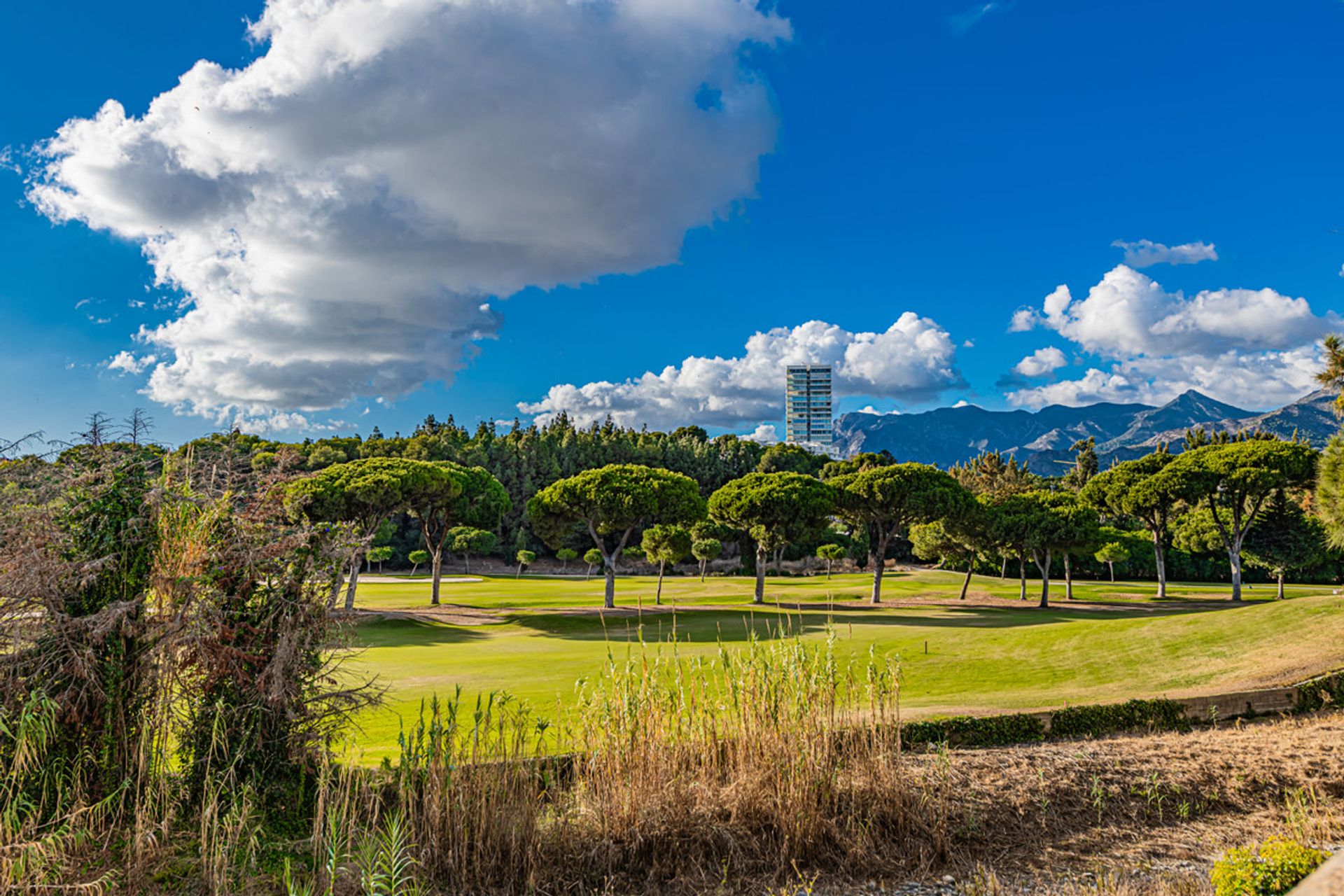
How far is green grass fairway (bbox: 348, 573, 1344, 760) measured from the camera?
11.1 meters

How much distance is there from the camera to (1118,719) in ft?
29.0

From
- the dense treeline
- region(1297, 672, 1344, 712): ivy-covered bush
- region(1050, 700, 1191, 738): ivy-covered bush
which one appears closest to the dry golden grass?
the dense treeline

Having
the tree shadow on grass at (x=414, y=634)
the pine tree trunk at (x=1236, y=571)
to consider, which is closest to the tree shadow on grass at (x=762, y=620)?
the tree shadow on grass at (x=414, y=634)

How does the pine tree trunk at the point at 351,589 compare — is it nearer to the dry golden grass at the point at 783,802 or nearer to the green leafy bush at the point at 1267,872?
the dry golden grass at the point at 783,802

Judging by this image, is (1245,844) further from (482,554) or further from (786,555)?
(482,554)

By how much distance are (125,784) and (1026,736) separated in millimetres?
8190

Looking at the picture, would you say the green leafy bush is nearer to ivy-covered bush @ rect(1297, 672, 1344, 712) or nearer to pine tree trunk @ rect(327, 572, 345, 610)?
ivy-covered bush @ rect(1297, 672, 1344, 712)

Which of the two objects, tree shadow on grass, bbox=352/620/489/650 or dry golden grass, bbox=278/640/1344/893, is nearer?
dry golden grass, bbox=278/640/1344/893

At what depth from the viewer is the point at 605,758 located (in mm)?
5992

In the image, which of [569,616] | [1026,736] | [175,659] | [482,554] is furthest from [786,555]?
[175,659]

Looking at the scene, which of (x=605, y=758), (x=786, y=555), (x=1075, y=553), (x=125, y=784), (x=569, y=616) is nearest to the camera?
(x=125, y=784)

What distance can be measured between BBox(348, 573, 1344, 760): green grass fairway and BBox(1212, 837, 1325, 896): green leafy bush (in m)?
3.01

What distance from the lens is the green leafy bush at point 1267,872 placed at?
4.49 m

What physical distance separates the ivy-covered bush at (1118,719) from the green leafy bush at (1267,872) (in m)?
3.92
